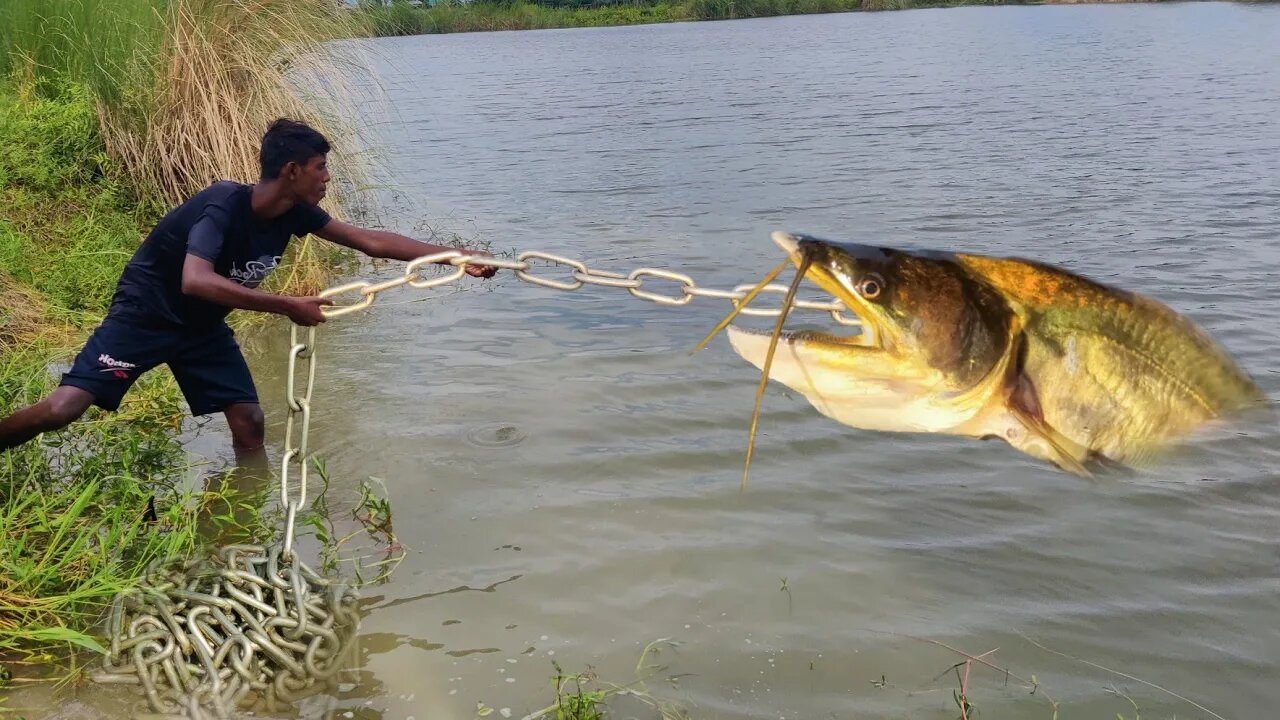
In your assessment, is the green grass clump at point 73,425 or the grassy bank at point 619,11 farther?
the grassy bank at point 619,11

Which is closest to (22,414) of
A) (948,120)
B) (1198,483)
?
(1198,483)

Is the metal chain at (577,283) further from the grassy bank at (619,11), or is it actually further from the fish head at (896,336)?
the grassy bank at (619,11)

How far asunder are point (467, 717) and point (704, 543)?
53.1 inches

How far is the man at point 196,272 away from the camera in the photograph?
147 inches

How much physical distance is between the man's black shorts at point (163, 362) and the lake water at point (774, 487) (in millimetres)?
702

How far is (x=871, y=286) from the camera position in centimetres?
227

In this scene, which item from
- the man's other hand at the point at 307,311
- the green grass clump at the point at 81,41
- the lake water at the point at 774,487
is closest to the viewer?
the lake water at the point at 774,487

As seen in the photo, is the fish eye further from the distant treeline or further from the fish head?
the distant treeline

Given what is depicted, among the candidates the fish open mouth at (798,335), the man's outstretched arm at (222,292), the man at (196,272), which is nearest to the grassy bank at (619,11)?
the man at (196,272)

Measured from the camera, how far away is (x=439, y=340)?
6.95m

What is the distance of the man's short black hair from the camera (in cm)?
382

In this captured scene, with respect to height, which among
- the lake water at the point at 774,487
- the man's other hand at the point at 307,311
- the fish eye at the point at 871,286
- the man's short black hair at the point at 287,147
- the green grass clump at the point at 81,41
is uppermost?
the green grass clump at the point at 81,41

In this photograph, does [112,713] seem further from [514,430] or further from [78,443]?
[514,430]

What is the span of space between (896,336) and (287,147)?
2.59 metres
